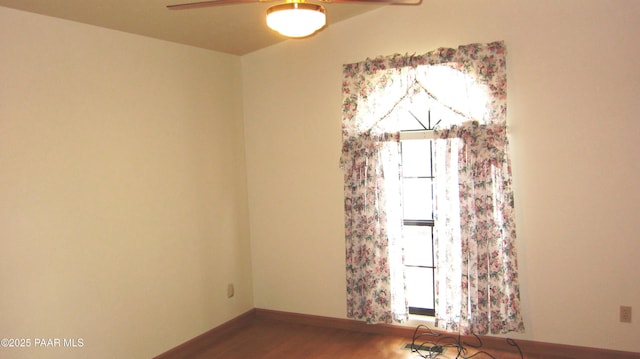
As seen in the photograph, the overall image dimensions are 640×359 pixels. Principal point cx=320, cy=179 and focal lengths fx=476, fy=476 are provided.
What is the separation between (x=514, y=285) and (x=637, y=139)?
4.34 ft

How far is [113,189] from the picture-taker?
3340mm

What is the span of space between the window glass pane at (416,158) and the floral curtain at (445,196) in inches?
7.6

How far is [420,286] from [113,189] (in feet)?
8.87

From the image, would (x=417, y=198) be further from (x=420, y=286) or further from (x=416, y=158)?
(x=420, y=286)

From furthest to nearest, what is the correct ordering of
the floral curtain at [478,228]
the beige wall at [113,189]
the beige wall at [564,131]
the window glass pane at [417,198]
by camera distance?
1. the window glass pane at [417,198]
2. the floral curtain at [478,228]
3. the beige wall at [564,131]
4. the beige wall at [113,189]

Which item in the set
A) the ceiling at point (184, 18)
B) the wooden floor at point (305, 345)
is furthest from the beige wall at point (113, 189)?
the wooden floor at point (305, 345)

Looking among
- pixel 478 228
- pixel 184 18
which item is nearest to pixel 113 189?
pixel 184 18

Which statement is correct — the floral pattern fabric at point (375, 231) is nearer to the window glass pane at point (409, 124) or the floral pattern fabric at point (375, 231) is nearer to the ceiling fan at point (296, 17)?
the window glass pane at point (409, 124)

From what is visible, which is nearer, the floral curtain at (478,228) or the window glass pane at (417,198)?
the floral curtain at (478,228)

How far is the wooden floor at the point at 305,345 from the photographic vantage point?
149 inches

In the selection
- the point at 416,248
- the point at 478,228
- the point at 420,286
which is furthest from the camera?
the point at 416,248

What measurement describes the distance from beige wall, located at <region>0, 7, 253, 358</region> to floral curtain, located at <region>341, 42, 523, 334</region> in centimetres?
121

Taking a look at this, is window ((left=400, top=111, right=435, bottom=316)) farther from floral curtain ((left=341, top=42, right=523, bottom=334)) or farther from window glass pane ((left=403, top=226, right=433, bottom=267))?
floral curtain ((left=341, top=42, right=523, bottom=334))

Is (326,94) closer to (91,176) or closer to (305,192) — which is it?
(305,192)
